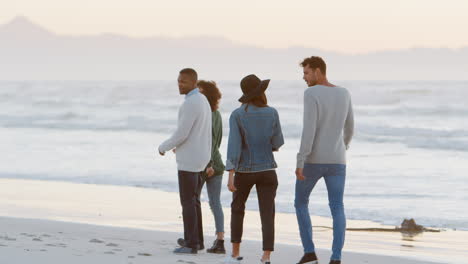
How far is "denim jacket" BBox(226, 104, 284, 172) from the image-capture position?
571 centimetres

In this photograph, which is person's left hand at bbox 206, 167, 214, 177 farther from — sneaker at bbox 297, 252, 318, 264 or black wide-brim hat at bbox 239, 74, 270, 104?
sneaker at bbox 297, 252, 318, 264

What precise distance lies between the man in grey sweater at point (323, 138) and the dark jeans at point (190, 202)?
0.93m

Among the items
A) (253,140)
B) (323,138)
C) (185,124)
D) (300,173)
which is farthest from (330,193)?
(185,124)

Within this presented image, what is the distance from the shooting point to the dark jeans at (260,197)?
19.0 ft

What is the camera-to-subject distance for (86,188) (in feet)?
41.3

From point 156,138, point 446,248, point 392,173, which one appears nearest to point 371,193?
point 392,173

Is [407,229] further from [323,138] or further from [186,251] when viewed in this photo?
[323,138]

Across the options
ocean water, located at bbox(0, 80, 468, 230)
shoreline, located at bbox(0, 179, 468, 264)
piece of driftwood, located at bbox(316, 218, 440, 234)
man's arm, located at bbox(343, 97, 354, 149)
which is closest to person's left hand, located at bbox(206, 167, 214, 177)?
shoreline, located at bbox(0, 179, 468, 264)

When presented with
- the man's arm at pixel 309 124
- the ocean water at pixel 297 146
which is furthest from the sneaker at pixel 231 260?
the ocean water at pixel 297 146

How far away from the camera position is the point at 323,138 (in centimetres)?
580

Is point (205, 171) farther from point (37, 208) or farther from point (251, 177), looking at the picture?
point (37, 208)

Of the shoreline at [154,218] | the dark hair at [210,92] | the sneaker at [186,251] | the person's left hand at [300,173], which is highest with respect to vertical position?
the dark hair at [210,92]

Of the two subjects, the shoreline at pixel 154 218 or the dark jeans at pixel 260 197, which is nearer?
the dark jeans at pixel 260 197

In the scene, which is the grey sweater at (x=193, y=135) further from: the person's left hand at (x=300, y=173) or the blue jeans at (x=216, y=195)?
the person's left hand at (x=300, y=173)
